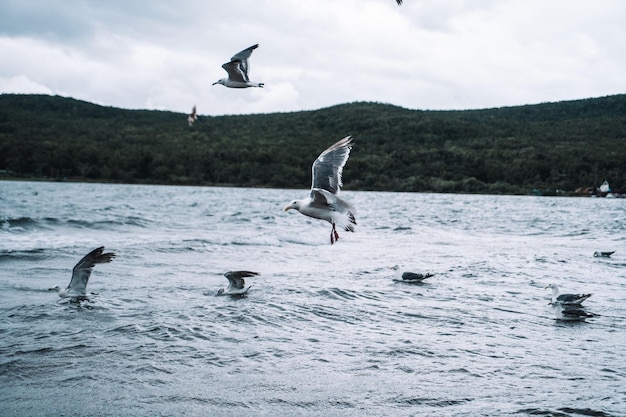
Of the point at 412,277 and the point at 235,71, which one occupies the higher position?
the point at 235,71

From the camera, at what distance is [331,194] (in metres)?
8.84

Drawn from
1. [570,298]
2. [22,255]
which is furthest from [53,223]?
[570,298]

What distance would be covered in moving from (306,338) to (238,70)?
4.67 meters

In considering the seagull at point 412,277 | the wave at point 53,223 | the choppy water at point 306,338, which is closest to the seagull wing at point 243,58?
the choppy water at point 306,338

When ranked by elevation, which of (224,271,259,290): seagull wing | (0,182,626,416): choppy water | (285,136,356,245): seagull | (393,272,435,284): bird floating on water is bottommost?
(0,182,626,416): choppy water

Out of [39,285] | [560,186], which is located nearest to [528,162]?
[560,186]

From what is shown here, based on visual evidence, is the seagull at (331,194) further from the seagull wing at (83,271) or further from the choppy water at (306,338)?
the seagull wing at (83,271)

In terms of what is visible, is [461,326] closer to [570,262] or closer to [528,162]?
[570,262]

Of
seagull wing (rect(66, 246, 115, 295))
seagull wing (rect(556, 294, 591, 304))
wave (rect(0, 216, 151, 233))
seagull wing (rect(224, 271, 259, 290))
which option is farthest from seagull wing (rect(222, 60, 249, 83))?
wave (rect(0, 216, 151, 233))

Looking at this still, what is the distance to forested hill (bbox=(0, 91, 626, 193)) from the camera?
295ft

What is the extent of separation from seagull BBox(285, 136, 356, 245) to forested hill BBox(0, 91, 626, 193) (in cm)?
7678

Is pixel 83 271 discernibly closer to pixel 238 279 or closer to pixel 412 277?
pixel 238 279

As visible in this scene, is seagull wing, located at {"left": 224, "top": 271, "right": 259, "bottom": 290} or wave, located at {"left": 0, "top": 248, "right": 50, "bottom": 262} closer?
seagull wing, located at {"left": 224, "top": 271, "right": 259, "bottom": 290}

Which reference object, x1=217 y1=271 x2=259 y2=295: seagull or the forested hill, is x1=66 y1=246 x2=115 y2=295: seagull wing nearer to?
x1=217 y1=271 x2=259 y2=295: seagull
